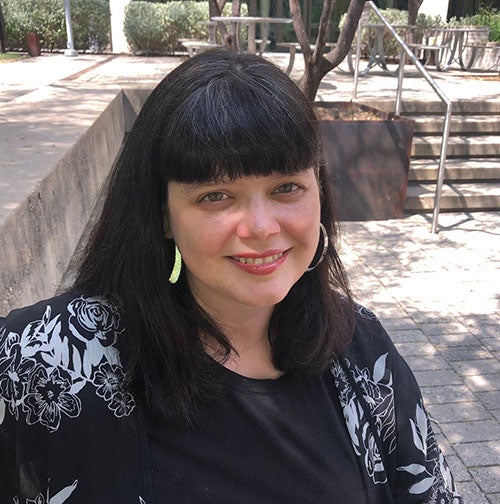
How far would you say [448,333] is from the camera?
4137mm

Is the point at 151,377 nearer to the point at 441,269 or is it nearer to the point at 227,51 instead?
the point at 227,51

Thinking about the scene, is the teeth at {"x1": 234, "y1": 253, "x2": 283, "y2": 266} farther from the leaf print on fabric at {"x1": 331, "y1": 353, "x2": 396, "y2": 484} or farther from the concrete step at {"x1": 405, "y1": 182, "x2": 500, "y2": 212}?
the concrete step at {"x1": 405, "y1": 182, "x2": 500, "y2": 212}

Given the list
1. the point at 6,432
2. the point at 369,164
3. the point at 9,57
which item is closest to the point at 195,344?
the point at 6,432

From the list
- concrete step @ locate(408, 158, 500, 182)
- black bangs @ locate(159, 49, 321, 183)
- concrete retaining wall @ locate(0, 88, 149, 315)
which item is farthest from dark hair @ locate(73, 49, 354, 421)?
concrete step @ locate(408, 158, 500, 182)

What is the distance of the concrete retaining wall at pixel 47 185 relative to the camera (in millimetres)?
2262

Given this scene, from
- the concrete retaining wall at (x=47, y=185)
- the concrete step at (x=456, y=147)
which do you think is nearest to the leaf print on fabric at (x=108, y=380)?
the concrete retaining wall at (x=47, y=185)

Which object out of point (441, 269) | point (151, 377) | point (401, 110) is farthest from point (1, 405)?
point (401, 110)

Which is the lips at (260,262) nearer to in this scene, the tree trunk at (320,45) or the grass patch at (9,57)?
the tree trunk at (320,45)

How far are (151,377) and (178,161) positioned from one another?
415mm

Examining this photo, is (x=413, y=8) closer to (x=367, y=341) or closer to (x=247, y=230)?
(x=367, y=341)

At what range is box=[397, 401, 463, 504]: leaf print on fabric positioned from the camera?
1.47 metres

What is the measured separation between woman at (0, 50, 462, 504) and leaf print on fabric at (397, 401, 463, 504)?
9cm

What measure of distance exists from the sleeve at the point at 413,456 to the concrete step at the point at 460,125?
621cm

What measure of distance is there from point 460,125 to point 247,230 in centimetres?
687
